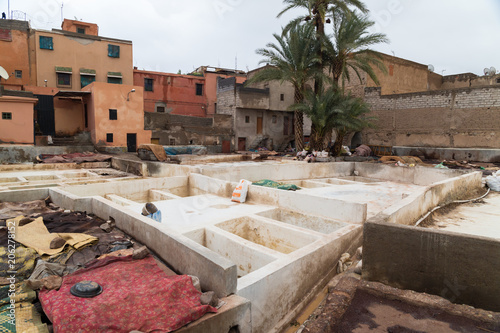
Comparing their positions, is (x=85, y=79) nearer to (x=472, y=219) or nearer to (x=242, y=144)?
(x=242, y=144)

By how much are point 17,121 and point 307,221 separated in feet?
54.5

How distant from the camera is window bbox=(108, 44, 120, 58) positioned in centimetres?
2842

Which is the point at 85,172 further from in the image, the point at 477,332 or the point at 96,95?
the point at 477,332

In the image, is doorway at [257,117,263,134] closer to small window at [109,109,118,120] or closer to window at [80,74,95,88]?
small window at [109,109,118,120]

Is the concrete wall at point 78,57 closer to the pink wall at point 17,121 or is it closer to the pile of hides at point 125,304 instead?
the pink wall at point 17,121

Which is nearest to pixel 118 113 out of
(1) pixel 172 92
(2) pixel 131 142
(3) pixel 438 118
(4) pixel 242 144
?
(2) pixel 131 142

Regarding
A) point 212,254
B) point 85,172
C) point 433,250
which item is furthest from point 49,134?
point 433,250

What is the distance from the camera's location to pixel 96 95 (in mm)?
19875

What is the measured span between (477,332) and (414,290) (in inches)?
35.3

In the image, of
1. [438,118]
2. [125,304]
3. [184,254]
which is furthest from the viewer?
[438,118]

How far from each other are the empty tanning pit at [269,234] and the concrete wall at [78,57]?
25.4 metres

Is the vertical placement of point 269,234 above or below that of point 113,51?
below

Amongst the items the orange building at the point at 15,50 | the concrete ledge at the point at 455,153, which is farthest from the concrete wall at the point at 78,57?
the concrete ledge at the point at 455,153

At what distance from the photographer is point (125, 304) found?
294 cm
